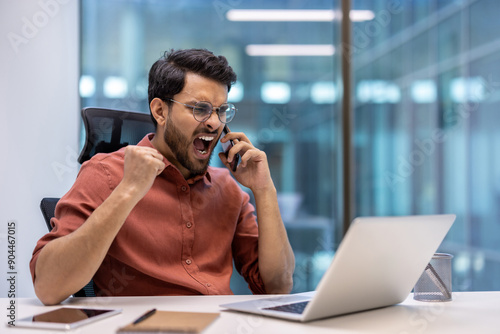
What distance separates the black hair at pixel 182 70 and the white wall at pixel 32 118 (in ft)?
2.77

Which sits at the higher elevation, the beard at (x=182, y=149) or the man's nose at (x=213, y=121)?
the man's nose at (x=213, y=121)

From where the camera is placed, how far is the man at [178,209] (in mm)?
1264

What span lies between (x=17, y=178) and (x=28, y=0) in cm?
80

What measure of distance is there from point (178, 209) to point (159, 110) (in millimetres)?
363

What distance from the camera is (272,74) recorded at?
3.26 m

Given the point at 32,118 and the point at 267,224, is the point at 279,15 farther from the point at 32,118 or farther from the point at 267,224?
the point at 267,224

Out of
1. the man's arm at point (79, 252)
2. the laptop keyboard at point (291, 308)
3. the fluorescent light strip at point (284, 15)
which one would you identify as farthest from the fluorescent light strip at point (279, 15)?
the laptop keyboard at point (291, 308)

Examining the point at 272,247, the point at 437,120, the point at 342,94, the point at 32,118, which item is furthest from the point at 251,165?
the point at 437,120

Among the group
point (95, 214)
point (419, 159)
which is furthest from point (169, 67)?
point (419, 159)

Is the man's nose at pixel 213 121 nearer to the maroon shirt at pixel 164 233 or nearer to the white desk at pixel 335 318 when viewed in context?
the maroon shirt at pixel 164 233

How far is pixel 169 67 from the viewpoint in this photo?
1.64 meters

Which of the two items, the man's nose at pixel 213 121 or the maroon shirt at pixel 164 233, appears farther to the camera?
the man's nose at pixel 213 121

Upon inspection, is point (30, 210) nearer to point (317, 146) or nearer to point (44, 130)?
point (44, 130)

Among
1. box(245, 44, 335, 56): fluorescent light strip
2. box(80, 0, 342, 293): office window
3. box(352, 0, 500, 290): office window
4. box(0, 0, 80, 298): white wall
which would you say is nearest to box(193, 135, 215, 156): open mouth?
box(0, 0, 80, 298): white wall
